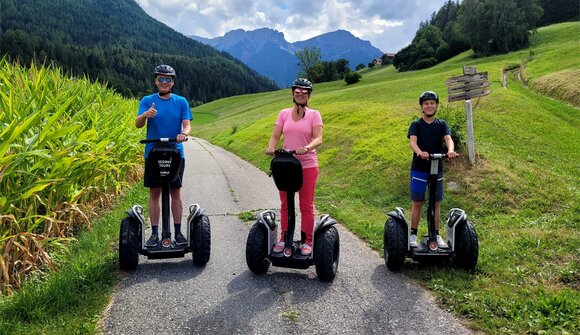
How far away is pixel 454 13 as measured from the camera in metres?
111

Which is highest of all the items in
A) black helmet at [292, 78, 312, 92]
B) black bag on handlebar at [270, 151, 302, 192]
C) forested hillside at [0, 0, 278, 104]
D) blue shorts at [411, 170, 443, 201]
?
forested hillside at [0, 0, 278, 104]

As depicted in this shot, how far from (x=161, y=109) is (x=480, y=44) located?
6599cm

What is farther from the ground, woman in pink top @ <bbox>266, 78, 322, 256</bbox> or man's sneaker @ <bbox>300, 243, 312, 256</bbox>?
woman in pink top @ <bbox>266, 78, 322, 256</bbox>

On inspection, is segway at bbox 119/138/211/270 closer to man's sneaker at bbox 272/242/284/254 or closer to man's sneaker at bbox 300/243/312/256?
man's sneaker at bbox 272/242/284/254

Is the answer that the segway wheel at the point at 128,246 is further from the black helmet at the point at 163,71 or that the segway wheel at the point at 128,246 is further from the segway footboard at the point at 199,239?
the black helmet at the point at 163,71

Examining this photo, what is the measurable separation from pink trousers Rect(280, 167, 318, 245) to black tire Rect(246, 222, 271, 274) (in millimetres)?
348

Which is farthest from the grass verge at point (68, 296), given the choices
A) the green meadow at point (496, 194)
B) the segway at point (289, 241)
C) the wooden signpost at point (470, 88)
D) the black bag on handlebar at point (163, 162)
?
the wooden signpost at point (470, 88)

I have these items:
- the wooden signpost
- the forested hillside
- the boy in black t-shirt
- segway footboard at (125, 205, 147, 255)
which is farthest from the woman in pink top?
the forested hillside

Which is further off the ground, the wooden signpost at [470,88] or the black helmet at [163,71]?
the black helmet at [163,71]

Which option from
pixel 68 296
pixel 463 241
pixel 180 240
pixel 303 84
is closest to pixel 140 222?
pixel 180 240

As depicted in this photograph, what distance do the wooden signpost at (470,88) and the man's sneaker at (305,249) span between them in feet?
20.5

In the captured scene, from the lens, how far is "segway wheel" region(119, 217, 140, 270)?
5.06 meters

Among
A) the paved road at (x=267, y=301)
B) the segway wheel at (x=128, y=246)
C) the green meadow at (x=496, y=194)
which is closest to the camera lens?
the paved road at (x=267, y=301)

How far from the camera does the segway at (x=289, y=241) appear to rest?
4.81 m
